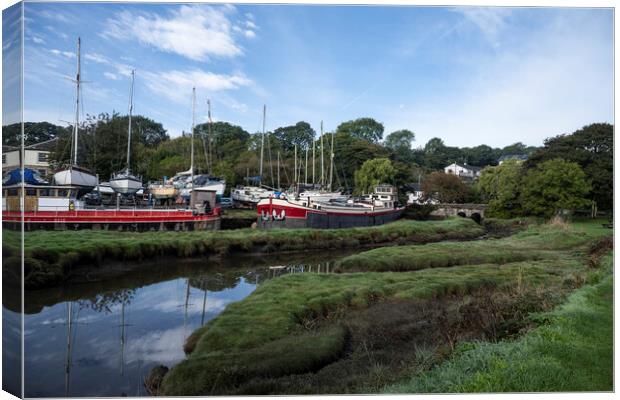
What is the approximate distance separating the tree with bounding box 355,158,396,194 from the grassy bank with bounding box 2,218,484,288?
23.5 feet

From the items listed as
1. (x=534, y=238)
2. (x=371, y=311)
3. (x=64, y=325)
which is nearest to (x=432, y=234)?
(x=534, y=238)

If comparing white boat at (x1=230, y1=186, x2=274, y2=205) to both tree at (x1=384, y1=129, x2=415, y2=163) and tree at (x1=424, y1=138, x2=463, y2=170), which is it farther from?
tree at (x1=424, y1=138, x2=463, y2=170)

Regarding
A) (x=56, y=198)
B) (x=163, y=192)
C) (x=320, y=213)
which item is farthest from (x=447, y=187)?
(x=56, y=198)

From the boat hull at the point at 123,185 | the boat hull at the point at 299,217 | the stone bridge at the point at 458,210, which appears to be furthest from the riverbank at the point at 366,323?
the boat hull at the point at 123,185

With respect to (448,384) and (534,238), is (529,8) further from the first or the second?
(534,238)

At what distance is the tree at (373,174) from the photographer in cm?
2989

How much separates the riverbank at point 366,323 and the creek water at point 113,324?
0.83 metres

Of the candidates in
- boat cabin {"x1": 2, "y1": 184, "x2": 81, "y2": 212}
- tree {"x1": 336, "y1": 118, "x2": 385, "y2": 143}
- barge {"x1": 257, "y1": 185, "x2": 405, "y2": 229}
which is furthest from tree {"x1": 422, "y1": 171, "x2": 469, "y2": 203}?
boat cabin {"x1": 2, "y1": 184, "x2": 81, "y2": 212}

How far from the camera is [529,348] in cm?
533

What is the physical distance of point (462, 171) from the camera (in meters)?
29.3

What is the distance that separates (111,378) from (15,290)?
171cm

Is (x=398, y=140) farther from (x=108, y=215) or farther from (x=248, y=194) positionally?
(x=108, y=215)

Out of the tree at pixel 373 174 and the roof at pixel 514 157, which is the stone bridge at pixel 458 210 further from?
the roof at pixel 514 157

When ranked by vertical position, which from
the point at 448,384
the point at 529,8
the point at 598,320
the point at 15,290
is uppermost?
the point at 529,8
